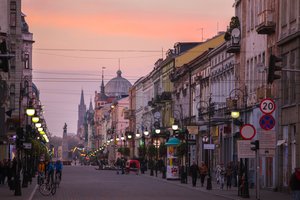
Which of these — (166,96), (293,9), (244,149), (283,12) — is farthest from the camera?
(166,96)

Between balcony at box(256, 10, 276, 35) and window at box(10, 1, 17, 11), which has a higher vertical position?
window at box(10, 1, 17, 11)

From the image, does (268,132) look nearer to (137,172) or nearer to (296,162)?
(296,162)

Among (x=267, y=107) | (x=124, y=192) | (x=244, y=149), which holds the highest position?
(x=267, y=107)

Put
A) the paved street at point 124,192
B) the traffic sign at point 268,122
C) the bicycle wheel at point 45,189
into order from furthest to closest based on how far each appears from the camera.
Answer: the bicycle wheel at point 45,189 < the paved street at point 124,192 < the traffic sign at point 268,122

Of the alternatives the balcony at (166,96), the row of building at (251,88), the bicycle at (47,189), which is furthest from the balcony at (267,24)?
the balcony at (166,96)

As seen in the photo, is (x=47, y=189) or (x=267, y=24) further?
(x=267, y=24)

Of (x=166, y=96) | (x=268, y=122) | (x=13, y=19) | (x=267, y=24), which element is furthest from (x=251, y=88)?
(x=166, y=96)

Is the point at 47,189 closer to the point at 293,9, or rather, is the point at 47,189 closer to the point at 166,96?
the point at 293,9

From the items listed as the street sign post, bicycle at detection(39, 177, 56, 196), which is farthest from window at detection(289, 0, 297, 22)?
bicycle at detection(39, 177, 56, 196)

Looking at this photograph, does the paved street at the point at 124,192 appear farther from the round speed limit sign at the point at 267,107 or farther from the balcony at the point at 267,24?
the balcony at the point at 267,24

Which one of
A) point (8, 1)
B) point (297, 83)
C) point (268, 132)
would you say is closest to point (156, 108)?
point (8, 1)

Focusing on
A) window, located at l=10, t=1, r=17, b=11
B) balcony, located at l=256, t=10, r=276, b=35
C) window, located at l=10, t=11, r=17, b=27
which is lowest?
balcony, located at l=256, t=10, r=276, b=35

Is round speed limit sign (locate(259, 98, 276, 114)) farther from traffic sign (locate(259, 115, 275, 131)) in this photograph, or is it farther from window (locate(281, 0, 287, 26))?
window (locate(281, 0, 287, 26))

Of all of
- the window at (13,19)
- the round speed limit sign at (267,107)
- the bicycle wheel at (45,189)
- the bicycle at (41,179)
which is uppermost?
the window at (13,19)
